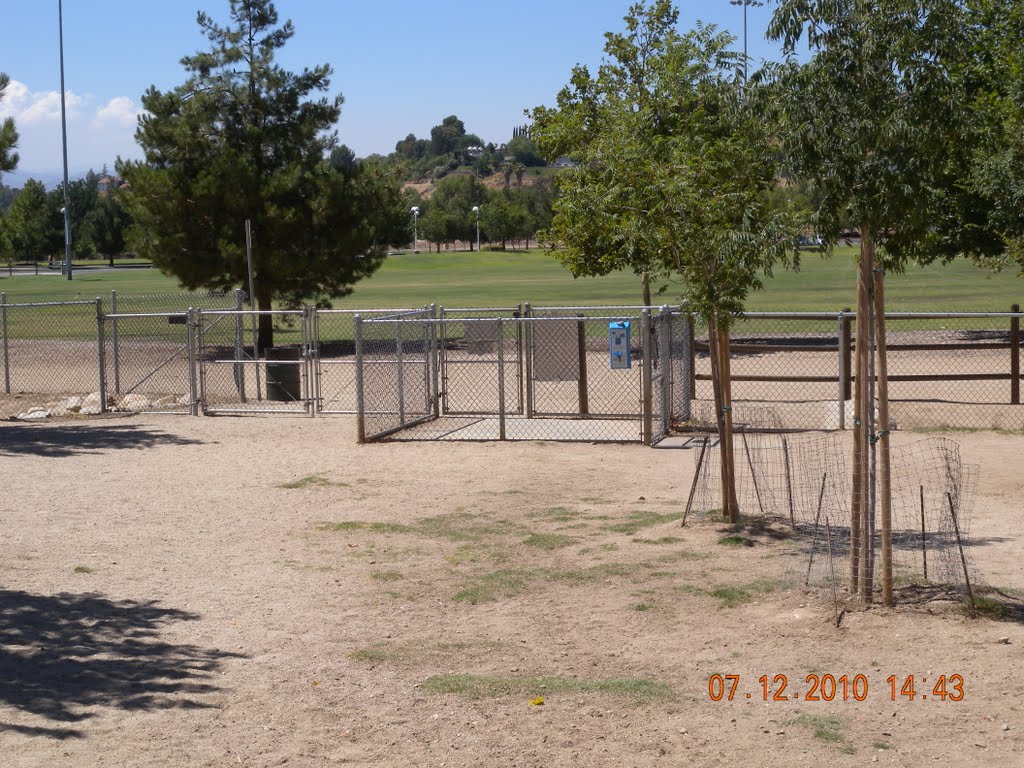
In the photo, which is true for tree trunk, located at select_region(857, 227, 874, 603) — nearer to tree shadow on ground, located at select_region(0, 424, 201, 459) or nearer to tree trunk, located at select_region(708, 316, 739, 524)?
tree trunk, located at select_region(708, 316, 739, 524)

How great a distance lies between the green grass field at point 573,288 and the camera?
44.4m

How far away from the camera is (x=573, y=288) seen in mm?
58844

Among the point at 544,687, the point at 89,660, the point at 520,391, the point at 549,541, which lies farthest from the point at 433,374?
the point at 544,687

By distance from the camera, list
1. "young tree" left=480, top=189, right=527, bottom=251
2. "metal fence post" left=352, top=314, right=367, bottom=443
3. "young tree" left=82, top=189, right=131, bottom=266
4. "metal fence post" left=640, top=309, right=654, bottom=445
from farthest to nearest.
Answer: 1. "young tree" left=480, top=189, right=527, bottom=251
2. "young tree" left=82, top=189, right=131, bottom=266
3. "metal fence post" left=352, top=314, right=367, bottom=443
4. "metal fence post" left=640, top=309, right=654, bottom=445

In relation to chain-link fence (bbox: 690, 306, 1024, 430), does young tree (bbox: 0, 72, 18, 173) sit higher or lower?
higher

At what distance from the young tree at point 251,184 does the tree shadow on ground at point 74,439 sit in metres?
10.7

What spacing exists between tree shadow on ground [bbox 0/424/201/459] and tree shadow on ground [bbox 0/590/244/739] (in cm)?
798

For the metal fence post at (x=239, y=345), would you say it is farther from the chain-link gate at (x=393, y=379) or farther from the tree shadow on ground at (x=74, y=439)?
the chain-link gate at (x=393, y=379)

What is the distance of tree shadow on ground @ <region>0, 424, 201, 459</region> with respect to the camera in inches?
660

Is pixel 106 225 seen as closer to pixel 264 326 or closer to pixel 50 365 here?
pixel 264 326

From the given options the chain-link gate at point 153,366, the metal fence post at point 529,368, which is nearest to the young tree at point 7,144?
the chain-link gate at point 153,366

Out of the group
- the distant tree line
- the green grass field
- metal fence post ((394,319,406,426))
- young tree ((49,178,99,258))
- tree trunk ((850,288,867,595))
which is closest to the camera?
tree trunk ((850,288,867,595))

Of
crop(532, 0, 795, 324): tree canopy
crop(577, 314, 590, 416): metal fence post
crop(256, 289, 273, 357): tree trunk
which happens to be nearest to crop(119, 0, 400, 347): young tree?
crop(256, 289, 273, 357): tree trunk

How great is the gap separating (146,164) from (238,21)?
4.20 meters
